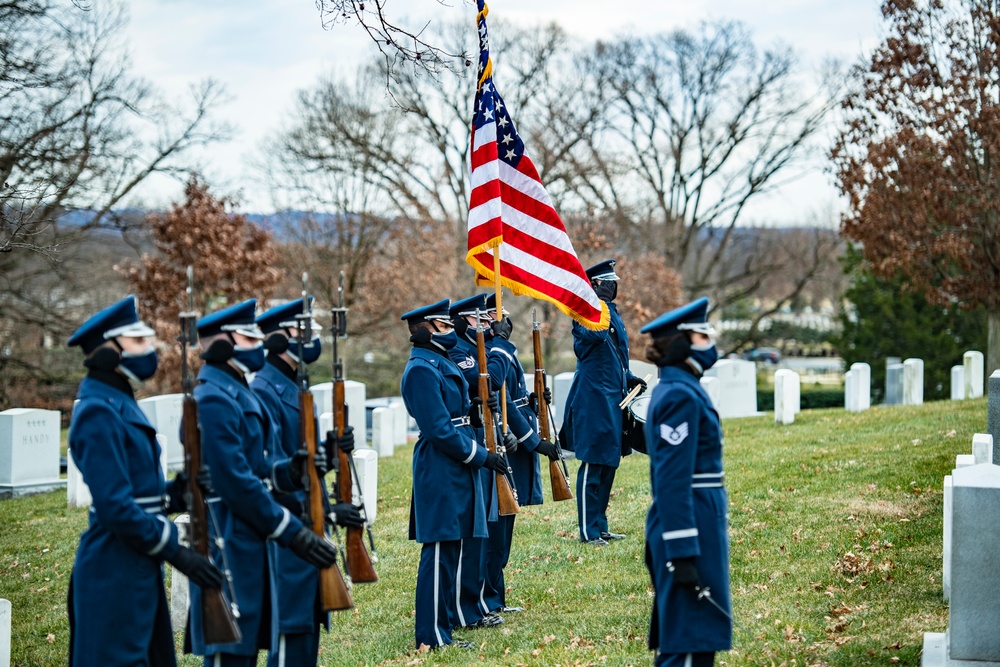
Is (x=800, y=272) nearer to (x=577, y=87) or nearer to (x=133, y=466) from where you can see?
Result: (x=577, y=87)

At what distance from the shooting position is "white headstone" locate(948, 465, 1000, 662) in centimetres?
555

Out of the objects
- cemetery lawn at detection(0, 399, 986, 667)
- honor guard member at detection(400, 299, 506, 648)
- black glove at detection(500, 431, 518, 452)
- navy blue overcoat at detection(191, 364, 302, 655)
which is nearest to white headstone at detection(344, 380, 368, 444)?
cemetery lawn at detection(0, 399, 986, 667)

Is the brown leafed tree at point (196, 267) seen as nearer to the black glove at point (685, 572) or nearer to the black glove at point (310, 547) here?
the black glove at point (310, 547)

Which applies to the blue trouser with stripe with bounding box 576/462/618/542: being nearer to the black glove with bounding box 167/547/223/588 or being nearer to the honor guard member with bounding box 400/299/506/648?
the honor guard member with bounding box 400/299/506/648

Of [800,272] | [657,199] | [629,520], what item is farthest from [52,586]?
[800,272]

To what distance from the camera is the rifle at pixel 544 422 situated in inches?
336

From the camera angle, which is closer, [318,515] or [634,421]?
[318,515]

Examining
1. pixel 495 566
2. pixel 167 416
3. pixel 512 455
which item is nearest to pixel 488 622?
pixel 495 566

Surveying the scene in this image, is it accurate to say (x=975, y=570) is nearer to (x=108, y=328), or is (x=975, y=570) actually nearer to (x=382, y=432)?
(x=108, y=328)

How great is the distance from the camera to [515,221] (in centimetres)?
834

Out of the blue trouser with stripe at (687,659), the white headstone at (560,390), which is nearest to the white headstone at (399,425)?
the white headstone at (560,390)

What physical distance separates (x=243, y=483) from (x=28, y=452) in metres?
11.4

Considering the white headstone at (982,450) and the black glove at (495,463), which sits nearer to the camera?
the black glove at (495,463)

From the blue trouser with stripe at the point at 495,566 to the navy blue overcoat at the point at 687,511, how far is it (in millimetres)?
2897
